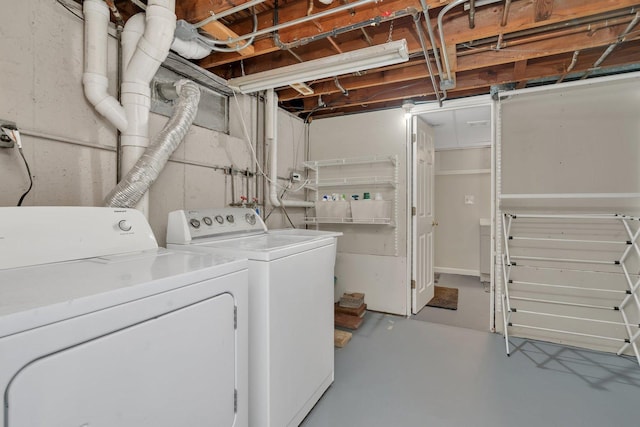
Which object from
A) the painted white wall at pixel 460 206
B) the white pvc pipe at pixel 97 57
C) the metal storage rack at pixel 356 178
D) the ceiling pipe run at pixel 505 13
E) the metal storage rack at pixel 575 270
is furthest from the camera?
the painted white wall at pixel 460 206

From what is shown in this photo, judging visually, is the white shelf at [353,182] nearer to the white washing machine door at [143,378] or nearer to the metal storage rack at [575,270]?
the metal storage rack at [575,270]

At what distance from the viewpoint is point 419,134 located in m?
3.29

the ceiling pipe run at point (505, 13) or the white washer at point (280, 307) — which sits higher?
the ceiling pipe run at point (505, 13)

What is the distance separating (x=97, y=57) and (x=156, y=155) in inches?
21.2

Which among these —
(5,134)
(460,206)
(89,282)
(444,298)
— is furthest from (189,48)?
(460,206)

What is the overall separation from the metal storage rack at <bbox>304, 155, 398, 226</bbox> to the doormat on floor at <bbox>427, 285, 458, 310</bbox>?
125cm

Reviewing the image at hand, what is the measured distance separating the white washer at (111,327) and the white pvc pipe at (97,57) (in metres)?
0.61

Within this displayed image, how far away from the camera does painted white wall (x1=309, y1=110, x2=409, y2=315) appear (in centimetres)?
319

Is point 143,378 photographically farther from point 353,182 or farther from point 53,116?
point 353,182

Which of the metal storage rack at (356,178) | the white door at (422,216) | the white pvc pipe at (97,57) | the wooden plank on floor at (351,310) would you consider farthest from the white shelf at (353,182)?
the white pvc pipe at (97,57)

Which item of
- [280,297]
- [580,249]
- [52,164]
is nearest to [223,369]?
[280,297]

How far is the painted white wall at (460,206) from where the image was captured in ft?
16.0

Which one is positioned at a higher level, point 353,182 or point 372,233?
point 353,182

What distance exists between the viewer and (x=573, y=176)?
2543 millimetres
